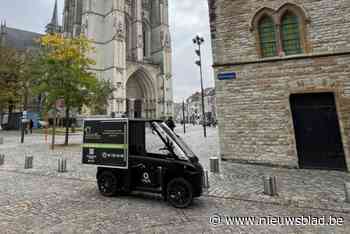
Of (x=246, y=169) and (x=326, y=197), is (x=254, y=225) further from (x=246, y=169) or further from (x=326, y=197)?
(x=246, y=169)

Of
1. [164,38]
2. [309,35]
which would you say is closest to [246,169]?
[309,35]

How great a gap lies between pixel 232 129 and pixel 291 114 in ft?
7.11

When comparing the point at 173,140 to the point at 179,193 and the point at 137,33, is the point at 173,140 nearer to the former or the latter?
the point at 179,193

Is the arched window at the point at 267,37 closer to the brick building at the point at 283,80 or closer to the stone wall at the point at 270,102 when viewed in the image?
the brick building at the point at 283,80

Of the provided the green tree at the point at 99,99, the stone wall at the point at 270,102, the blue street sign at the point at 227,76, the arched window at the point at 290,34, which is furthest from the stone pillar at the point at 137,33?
the arched window at the point at 290,34

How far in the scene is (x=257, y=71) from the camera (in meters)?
8.02

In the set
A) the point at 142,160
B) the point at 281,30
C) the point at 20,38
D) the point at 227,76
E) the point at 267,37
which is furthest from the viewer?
the point at 20,38

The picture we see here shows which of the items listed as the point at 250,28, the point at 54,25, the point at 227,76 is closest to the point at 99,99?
the point at 227,76

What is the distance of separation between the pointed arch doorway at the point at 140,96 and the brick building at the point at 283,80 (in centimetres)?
3552

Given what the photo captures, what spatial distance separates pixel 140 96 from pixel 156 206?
42.0 meters

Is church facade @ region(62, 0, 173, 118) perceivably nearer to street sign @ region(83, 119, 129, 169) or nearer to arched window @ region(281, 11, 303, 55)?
arched window @ region(281, 11, 303, 55)

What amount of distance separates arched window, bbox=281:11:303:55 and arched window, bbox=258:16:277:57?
1.14 feet

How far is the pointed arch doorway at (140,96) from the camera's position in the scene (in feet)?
142

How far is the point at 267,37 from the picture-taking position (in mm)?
8164
